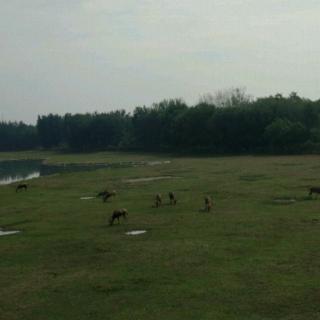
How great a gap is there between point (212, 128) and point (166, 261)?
10398 centimetres

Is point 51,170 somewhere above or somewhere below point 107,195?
below

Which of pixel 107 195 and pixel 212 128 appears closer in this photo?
pixel 107 195

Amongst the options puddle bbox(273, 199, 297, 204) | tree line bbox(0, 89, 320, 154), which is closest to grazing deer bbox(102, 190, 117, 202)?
puddle bbox(273, 199, 297, 204)

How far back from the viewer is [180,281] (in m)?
18.9

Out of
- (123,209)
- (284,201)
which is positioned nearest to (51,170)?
(284,201)

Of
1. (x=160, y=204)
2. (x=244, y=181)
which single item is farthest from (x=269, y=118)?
(x=160, y=204)

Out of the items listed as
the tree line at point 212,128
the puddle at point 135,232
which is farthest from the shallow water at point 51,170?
the puddle at point 135,232

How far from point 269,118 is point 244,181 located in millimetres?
68050

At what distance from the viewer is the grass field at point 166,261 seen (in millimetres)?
16562

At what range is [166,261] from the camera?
21594mm

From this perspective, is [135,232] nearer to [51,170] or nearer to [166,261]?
[166,261]

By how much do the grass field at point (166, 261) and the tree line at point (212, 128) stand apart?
69544 mm

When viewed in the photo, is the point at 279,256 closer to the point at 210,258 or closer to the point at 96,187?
the point at 210,258

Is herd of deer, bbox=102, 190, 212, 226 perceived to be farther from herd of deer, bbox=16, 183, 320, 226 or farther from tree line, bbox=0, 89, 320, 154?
tree line, bbox=0, 89, 320, 154
